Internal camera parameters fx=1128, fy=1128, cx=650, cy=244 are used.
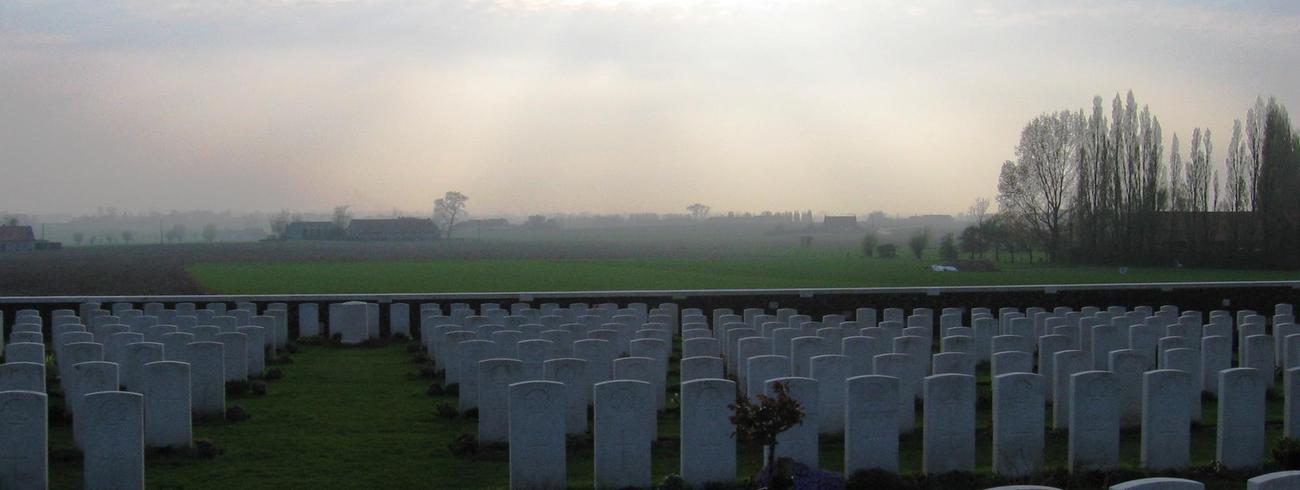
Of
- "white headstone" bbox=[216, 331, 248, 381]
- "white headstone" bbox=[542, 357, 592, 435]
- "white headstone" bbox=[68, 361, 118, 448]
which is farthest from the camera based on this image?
"white headstone" bbox=[216, 331, 248, 381]

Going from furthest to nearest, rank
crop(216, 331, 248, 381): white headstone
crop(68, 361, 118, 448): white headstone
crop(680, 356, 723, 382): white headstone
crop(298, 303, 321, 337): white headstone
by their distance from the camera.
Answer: crop(298, 303, 321, 337): white headstone → crop(216, 331, 248, 381): white headstone → crop(680, 356, 723, 382): white headstone → crop(68, 361, 118, 448): white headstone

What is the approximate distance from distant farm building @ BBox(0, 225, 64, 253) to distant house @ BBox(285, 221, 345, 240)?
66.3 ft

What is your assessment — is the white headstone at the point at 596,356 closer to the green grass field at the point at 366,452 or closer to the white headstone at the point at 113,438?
the green grass field at the point at 366,452

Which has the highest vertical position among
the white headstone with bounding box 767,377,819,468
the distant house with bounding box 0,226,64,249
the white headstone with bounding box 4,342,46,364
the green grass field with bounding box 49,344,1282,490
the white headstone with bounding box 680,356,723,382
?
the distant house with bounding box 0,226,64,249

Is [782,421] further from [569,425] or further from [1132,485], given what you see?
[569,425]

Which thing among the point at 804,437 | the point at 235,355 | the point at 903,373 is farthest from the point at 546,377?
the point at 235,355

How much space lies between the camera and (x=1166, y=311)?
19344 mm

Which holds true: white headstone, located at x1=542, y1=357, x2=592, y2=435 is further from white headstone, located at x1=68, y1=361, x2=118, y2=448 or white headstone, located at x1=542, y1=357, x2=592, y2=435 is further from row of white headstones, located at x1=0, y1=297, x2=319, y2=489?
white headstone, located at x1=68, y1=361, x2=118, y2=448

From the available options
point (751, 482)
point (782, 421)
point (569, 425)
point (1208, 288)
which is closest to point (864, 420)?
point (751, 482)

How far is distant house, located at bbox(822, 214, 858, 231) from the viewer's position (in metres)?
113

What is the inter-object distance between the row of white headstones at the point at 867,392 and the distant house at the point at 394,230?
257 feet

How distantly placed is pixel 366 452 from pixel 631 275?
42.5 m

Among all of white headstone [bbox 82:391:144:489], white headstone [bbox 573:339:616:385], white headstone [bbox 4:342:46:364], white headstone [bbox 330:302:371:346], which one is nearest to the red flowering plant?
white headstone [bbox 82:391:144:489]

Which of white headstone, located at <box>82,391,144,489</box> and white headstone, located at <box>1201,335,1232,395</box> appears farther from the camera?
white headstone, located at <box>1201,335,1232,395</box>
